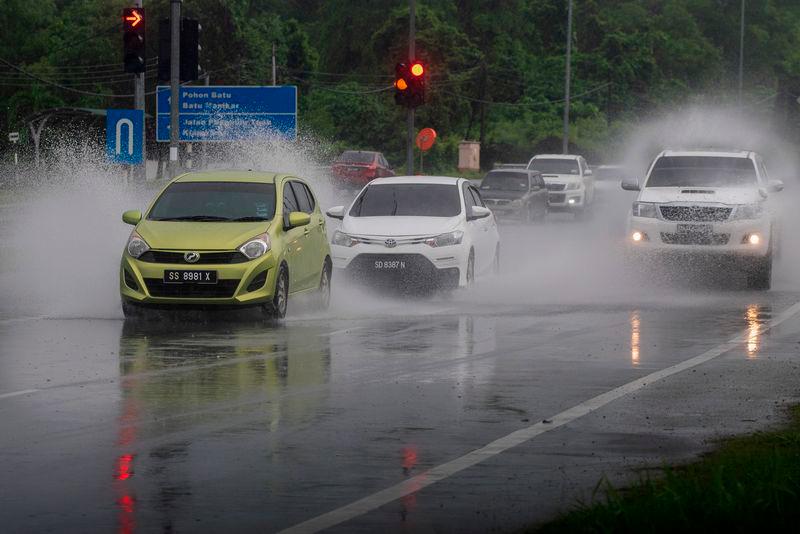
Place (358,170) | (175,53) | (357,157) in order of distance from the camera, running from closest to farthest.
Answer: (175,53), (358,170), (357,157)

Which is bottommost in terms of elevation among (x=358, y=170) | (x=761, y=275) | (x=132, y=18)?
(x=761, y=275)

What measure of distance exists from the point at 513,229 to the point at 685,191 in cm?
1915

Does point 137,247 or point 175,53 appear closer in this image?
point 137,247

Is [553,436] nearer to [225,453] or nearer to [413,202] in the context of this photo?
[225,453]

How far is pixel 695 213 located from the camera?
81.5ft

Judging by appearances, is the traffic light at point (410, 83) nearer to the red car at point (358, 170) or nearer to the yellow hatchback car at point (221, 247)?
the yellow hatchback car at point (221, 247)

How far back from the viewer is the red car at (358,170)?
6588 cm

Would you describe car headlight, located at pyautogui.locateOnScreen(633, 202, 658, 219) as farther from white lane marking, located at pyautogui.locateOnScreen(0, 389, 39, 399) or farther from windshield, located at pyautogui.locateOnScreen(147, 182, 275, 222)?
white lane marking, located at pyautogui.locateOnScreen(0, 389, 39, 399)

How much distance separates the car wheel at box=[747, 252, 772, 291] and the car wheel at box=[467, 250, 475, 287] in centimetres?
414

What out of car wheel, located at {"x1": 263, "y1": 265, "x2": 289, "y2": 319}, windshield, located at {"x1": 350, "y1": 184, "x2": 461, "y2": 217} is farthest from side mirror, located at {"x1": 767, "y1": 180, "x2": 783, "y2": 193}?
car wheel, located at {"x1": 263, "y1": 265, "x2": 289, "y2": 319}

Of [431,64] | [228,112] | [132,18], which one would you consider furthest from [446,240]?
[431,64]

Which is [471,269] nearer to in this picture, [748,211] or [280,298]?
[748,211]

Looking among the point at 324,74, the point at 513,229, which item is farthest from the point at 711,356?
the point at 324,74

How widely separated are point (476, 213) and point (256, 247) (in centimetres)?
555
